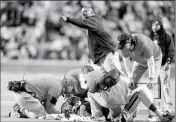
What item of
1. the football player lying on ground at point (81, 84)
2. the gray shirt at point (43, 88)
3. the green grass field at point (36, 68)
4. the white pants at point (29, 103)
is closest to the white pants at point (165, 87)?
the football player lying on ground at point (81, 84)

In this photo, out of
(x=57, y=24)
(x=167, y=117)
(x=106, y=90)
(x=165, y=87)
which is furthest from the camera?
(x=57, y=24)

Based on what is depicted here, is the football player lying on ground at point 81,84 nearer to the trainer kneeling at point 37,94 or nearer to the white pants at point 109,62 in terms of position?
the trainer kneeling at point 37,94

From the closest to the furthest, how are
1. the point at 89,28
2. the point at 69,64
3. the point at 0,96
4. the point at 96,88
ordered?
the point at 96,88, the point at 89,28, the point at 0,96, the point at 69,64

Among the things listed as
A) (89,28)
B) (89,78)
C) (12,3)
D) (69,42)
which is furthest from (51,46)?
(89,78)

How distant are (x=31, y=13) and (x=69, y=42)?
196 cm

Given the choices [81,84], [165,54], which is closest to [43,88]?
[81,84]

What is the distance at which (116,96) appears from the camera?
9.79 metres

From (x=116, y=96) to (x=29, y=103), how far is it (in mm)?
1474

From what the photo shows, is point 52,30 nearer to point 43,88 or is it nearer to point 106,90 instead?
point 43,88

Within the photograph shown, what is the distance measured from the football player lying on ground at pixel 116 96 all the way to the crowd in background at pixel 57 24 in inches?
502

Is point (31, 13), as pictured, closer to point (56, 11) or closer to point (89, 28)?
point (56, 11)

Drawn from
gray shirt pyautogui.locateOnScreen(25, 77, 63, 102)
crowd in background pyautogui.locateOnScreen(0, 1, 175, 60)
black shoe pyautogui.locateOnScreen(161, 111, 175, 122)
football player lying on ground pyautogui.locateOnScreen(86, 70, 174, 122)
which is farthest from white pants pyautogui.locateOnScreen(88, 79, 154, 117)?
crowd in background pyautogui.locateOnScreen(0, 1, 175, 60)

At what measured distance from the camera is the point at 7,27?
23.9 m

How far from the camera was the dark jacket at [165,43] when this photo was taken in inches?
468
